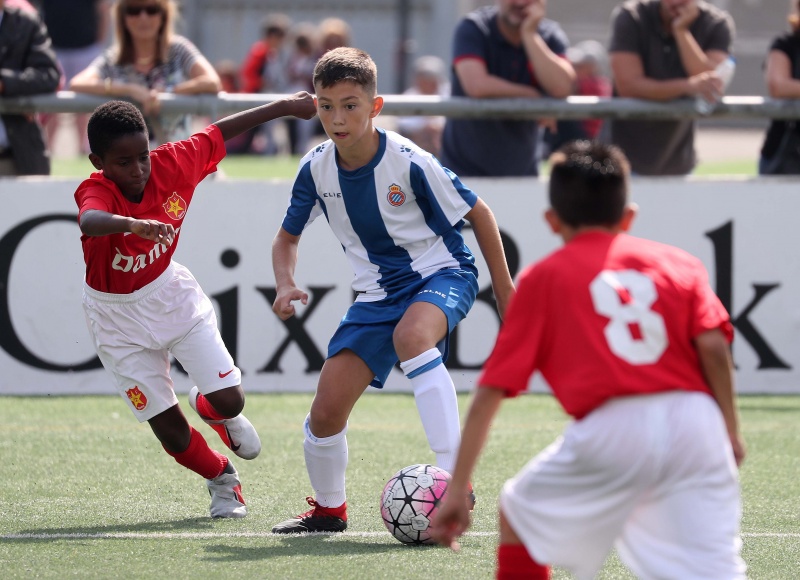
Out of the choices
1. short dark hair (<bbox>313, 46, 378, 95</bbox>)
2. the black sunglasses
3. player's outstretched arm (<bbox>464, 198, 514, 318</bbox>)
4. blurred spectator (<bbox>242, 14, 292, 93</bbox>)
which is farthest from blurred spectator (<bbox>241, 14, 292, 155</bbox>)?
player's outstretched arm (<bbox>464, 198, 514, 318</bbox>)

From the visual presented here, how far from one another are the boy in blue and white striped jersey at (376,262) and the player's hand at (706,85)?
142 inches

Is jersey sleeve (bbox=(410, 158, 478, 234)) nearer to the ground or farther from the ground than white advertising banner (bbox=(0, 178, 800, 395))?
farther from the ground

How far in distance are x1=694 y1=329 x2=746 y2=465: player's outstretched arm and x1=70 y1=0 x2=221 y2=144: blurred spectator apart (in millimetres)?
5322

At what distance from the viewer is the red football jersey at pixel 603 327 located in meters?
3.08

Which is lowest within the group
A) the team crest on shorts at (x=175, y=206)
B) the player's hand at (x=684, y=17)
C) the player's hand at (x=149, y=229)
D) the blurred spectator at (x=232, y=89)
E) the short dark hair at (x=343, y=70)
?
the blurred spectator at (x=232, y=89)

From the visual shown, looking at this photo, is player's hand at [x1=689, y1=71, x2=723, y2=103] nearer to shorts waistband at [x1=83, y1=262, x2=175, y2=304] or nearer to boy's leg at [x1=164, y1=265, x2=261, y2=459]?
boy's leg at [x1=164, y1=265, x2=261, y2=459]

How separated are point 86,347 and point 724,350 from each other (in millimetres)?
5405

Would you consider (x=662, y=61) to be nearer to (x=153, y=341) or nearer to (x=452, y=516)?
(x=153, y=341)

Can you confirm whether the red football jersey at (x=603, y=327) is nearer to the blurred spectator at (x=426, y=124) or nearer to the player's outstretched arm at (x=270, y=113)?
the player's outstretched arm at (x=270, y=113)

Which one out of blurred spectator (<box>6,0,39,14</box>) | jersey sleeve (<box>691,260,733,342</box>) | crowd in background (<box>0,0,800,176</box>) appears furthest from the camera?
blurred spectator (<box>6,0,39,14</box>)

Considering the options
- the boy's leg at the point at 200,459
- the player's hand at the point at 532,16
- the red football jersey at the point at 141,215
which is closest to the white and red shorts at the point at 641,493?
the boy's leg at the point at 200,459

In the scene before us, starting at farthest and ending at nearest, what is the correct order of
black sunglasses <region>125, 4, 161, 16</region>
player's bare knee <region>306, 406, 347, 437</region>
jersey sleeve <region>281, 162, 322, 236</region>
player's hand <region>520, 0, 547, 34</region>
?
1. player's hand <region>520, 0, 547, 34</region>
2. black sunglasses <region>125, 4, 161, 16</region>
3. jersey sleeve <region>281, 162, 322, 236</region>
4. player's bare knee <region>306, 406, 347, 437</region>

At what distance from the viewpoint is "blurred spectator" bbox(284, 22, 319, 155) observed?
61.5 ft

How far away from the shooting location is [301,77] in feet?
64.2
